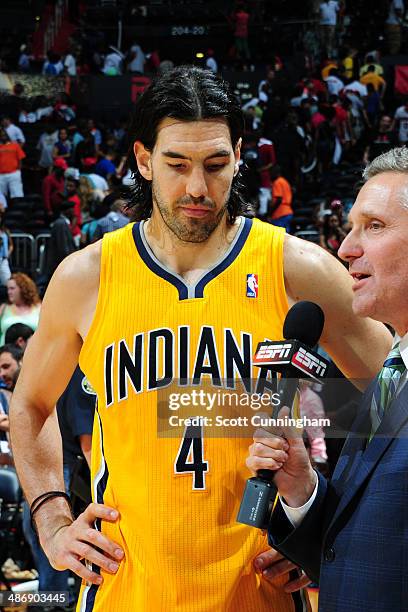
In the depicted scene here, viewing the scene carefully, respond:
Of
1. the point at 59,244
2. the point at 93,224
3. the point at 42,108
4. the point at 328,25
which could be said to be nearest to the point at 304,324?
the point at 93,224

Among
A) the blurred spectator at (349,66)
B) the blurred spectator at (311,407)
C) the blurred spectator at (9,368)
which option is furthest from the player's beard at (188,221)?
the blurred spectator at (349,66)

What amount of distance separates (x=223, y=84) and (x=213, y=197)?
0.43 m

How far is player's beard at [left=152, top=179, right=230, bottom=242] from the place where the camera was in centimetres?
270

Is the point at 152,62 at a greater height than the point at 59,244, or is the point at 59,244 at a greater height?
the point at 152,62

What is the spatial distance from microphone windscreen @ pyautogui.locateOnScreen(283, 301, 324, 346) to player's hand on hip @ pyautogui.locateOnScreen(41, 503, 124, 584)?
0.81 metres

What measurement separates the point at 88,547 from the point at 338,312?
3.01ft

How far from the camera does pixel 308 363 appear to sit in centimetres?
200

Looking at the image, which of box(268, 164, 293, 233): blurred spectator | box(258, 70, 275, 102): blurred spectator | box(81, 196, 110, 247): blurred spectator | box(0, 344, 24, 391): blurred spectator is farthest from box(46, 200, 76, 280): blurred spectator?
box(258, 70, 275, 102): blurred spectator

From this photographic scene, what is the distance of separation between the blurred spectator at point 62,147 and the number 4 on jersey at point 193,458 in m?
14.4

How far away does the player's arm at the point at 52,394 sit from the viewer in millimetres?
2812

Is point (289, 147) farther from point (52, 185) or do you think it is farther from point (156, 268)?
point (156, 268)

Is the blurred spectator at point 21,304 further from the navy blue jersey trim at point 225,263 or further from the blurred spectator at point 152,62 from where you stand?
the blurred spectator at point 152,62

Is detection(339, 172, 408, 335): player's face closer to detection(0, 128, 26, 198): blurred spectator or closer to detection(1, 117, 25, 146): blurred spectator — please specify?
detection(0, 128, 26, 198): blurred spectator

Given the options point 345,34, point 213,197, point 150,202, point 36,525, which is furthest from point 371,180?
point 345,34
